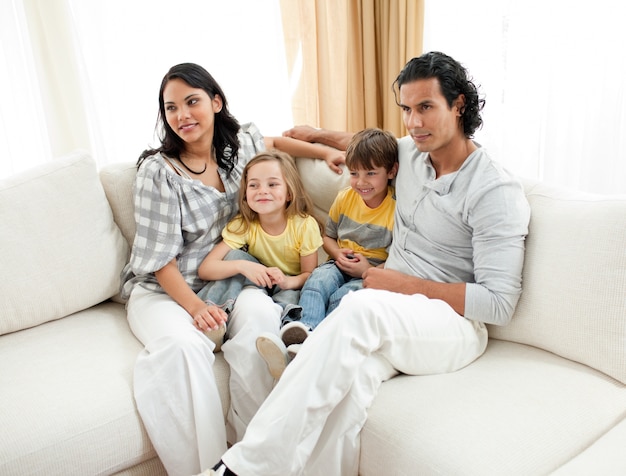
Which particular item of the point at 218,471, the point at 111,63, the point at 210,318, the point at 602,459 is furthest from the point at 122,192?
the point at 602,459

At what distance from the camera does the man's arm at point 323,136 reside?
224 cm

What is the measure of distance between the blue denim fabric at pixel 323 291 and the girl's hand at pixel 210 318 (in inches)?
9.3

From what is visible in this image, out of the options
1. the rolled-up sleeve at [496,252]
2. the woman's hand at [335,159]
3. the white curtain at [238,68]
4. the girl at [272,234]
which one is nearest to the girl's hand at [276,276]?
the girl at [272,234]

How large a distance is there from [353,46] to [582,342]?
235 cm

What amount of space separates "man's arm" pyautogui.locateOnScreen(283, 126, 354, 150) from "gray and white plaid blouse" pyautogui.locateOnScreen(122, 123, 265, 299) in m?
0.49

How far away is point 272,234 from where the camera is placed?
1949mm

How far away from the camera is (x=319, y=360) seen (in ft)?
4.40

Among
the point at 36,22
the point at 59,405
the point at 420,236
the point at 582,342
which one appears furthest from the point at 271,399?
the point at 36,22

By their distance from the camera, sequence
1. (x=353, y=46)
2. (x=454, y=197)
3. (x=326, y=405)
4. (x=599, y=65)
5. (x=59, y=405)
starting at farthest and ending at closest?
(x=353, y=46) → (x=599, y=65) → (x=454, y=197) → (x=59, y=405) → (x=326, y=405)

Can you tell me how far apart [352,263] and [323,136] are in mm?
652

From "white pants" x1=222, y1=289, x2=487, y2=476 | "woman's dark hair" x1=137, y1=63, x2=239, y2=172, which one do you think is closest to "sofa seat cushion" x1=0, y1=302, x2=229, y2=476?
"white pants" x1=222, y1=289, x2=487, y2=476

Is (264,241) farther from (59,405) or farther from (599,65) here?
(599,65)

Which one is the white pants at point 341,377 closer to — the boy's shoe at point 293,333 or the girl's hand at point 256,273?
the boy's shoe at point 293,333

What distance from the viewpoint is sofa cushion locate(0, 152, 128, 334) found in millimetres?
1792
